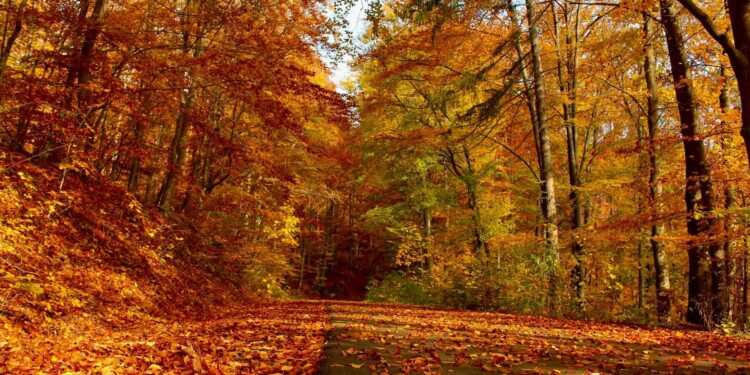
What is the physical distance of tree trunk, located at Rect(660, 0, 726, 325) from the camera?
818 centimetres

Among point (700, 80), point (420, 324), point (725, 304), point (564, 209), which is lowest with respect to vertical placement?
point (420, 324)

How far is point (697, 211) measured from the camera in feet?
26.8

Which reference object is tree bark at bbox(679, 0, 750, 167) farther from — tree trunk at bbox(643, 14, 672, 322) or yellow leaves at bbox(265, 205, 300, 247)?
yellow leaves at bbox(265, 205, 300, 247)

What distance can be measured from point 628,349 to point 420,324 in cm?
309

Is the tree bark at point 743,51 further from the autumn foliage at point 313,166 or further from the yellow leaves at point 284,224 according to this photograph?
the yellow leaves at point 284,224

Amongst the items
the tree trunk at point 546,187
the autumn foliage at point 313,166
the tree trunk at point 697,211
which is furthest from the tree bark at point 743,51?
the tree trunk at point 546,187

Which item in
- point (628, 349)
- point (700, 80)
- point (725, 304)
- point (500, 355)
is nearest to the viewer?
point (500, 355)

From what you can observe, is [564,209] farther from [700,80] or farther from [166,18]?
[166,18]

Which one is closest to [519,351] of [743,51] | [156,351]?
[156,351]

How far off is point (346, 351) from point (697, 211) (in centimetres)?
730

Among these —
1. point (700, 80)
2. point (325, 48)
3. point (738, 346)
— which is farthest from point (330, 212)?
point (738, 346)

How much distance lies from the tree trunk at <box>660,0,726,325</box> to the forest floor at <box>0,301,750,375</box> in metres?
1.87

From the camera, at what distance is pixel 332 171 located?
19938 millimetres

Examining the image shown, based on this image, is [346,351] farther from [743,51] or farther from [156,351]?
[743,51]
